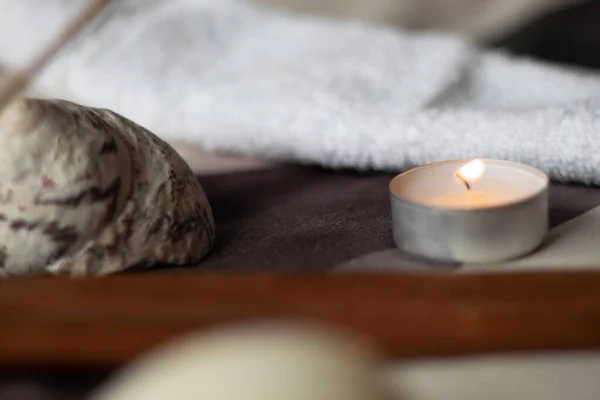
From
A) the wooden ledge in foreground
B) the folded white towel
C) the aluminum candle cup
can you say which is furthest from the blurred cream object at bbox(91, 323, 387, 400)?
the folded white towel

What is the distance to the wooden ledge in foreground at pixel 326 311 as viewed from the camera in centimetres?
33

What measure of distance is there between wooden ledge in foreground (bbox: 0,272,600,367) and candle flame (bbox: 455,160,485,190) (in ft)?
0.53

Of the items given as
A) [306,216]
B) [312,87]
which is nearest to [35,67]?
[306,216]

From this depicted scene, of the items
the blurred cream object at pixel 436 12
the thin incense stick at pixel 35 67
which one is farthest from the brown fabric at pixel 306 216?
the blurred cream object at pixel 436 12

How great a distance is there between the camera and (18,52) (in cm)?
86

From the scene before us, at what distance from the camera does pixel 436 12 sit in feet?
3.87

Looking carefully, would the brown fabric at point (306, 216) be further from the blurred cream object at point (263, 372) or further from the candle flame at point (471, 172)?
the blurred cream object at point (263, 372)

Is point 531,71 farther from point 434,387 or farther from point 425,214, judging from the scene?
point 434,387

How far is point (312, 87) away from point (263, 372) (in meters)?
0.47

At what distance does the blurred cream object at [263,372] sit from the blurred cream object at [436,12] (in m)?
0.97

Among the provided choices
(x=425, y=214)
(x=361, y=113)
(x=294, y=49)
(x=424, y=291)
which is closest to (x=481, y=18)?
(x=294, y=49)

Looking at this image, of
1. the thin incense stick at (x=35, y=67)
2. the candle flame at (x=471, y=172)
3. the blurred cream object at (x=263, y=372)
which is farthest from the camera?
the candle flame at (x=471, y=172)

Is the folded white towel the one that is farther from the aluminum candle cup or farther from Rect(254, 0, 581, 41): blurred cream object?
Rect(254, 0, 581, 41): blurred cream object

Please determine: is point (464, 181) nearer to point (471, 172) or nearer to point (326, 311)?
point (471, 172)
